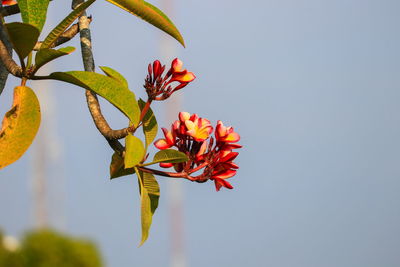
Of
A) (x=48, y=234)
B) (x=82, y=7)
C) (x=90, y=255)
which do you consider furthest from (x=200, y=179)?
(x=48, y=234)

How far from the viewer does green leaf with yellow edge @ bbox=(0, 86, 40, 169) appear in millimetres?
798

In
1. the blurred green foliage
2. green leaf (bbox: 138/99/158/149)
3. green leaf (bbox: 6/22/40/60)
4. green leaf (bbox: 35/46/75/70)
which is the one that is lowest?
the blurred green foliage

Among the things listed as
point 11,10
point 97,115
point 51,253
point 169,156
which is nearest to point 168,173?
point 169,156

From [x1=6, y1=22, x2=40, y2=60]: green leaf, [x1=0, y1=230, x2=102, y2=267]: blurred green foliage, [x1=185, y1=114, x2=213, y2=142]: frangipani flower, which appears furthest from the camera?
[x1=0, y1=230, x2=102, y2=267]: blurred green foliage

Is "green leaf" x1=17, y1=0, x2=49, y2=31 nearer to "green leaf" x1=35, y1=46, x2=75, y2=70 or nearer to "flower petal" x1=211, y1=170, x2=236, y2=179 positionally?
"green leaf" x1=35, y1=46, x2=75, y2=70

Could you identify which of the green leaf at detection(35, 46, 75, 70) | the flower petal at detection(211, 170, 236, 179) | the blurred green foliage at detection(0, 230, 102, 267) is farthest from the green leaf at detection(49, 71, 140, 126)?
the blurred green foliage at detection(0, 230, 102, 267)

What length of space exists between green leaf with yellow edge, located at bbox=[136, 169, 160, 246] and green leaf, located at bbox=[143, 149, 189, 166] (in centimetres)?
3

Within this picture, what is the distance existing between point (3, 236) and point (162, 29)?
5.55 metres

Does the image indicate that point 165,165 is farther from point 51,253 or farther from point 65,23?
point 51,253

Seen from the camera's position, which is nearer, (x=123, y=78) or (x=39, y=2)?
(x=39, y=2)

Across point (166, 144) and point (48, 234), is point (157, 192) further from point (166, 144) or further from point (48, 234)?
point (48, 234)

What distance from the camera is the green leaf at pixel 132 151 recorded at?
2.63ft

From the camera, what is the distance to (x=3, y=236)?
19.7ft

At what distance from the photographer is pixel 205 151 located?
3.04 ft
